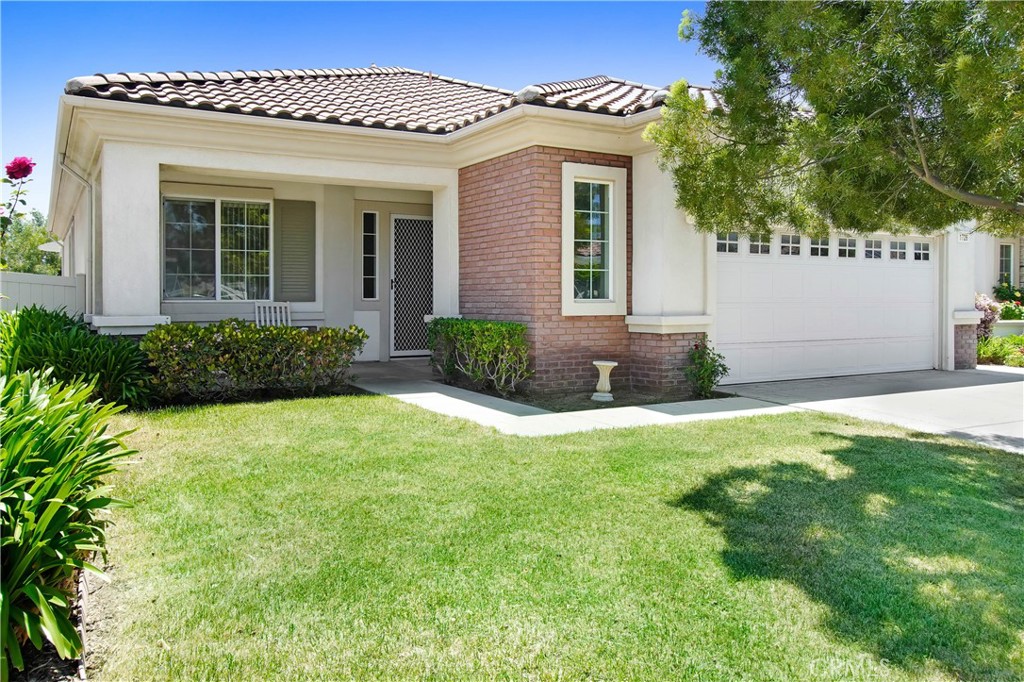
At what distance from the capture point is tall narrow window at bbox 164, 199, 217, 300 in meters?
12.3

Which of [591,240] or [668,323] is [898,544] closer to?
[668,323]

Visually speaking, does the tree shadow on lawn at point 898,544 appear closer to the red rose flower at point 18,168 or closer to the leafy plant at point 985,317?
the red rose flower at point 18,168

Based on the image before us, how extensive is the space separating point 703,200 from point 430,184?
20.3 ft

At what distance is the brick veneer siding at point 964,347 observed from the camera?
45.5ft

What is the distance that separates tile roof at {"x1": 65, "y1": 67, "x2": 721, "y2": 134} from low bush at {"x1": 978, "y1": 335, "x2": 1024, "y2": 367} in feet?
28.3

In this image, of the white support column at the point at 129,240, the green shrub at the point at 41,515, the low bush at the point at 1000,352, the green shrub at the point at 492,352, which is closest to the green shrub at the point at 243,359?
the white support column at the point at 129,240

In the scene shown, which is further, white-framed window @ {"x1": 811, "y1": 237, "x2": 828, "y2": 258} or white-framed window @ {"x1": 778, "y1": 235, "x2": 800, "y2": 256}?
white-framed window @ {"x1": 811, "y1": 237, "x2": 828, "y2": 258}

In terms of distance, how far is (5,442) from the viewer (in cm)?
344

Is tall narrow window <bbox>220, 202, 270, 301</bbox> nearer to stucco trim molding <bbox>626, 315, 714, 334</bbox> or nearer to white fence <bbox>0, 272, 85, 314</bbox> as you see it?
white fence <bbox>0, 272, 85, 314</bbox>

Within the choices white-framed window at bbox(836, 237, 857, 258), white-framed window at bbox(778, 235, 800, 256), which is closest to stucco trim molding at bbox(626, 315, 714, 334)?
white-framed window at bbox(778, 235, 800, 256)

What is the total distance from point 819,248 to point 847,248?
0.73m

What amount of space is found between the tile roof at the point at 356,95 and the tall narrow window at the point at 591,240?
115cm

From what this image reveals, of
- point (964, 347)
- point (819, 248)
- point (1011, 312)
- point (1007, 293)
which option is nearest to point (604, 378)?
point (819, 248)

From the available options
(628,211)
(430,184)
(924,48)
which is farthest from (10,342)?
(924,48)
